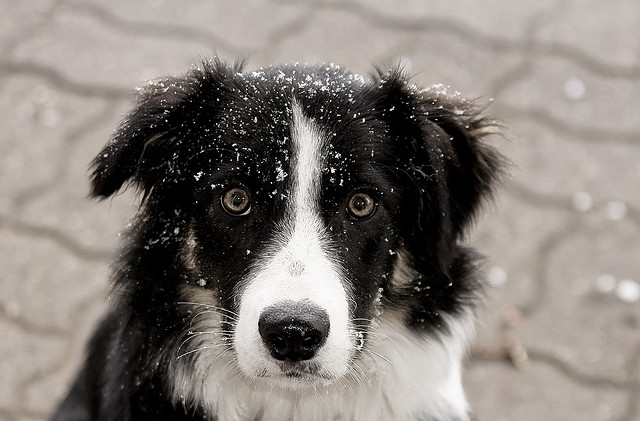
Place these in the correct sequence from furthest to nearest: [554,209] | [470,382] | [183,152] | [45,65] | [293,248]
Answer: [45,65] → [554,209] → [470,382] → [183,152] → [293,248]

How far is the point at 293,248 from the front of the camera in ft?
8.59

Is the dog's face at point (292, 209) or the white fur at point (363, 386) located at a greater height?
the dog's face at point (292, 209)

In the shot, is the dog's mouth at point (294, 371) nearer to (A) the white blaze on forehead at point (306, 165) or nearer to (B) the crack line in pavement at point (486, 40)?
(A) the white blaze on forehead at point (306, 165)

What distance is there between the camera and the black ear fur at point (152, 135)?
2803mm

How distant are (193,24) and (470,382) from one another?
109 inches

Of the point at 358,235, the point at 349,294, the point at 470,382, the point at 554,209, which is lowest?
the point at 470,382

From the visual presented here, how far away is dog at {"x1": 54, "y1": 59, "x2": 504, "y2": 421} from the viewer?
8.75 feet

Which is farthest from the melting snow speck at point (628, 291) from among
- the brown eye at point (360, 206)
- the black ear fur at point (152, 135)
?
the black ear fur at point (152, 135)

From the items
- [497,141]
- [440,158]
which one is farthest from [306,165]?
[497,141]

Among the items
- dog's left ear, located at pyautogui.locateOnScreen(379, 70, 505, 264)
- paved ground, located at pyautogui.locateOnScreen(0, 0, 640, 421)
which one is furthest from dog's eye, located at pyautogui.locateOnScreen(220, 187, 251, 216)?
paved ground, located at pyautogui.locateOnScreen(0, 0, 640, 421)

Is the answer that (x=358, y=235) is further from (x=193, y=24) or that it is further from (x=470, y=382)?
(x=193, y=24)

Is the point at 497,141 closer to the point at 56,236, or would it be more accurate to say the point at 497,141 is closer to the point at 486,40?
the point at 486,40

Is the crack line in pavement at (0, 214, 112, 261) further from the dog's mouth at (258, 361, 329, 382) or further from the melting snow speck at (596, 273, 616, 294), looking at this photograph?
the melting snow speck at (596, 273, 616, 294)

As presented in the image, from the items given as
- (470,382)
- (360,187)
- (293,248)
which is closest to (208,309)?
(293,248)
